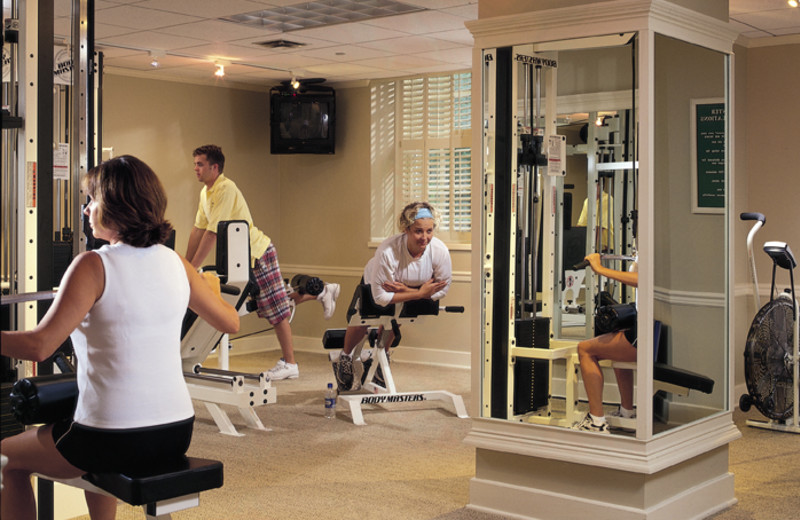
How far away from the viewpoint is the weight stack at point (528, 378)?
3.91m

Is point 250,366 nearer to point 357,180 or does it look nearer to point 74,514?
point 357,180

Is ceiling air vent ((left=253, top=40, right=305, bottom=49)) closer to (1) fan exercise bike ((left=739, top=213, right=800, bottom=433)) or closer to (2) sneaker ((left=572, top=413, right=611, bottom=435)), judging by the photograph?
(1) fan exercise bike ((left=739, top=213, right=800, bottom=433))

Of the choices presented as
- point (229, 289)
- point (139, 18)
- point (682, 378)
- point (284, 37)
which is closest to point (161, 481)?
point (682, 378)

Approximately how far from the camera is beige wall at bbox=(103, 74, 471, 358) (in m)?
7.71

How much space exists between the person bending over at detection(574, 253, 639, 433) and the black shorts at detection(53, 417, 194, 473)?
1.79 metres

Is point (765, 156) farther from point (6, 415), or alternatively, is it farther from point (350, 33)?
point (6, 415)

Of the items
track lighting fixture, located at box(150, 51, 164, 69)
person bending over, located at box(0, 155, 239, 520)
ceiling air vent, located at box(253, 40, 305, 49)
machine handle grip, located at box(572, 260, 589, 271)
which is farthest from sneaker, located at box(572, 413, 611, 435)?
track lighting fixture, located at box(150, 51, 164, 69)

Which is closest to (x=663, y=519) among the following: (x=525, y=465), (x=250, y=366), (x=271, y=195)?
(x=525, y=465)

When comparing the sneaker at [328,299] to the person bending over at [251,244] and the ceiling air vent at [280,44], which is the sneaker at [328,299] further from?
the ceiling air vent at [280,44]

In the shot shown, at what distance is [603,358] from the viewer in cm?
385

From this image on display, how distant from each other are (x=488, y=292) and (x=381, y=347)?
2191mm

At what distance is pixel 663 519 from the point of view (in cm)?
363

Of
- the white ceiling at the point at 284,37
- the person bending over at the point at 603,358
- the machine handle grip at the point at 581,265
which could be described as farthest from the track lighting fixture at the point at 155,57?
the person bending over at the point at 603,358

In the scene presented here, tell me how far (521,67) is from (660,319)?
1117 millimetres
